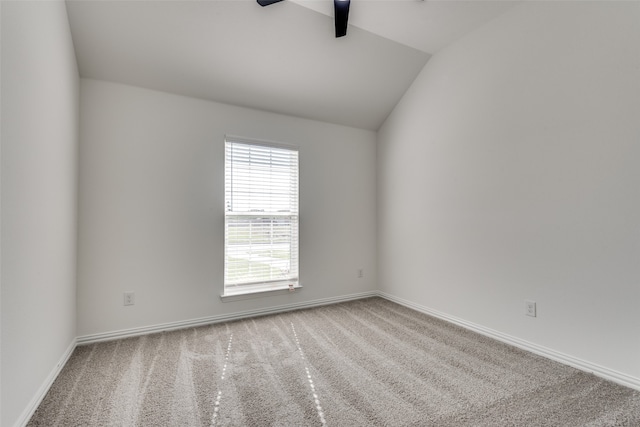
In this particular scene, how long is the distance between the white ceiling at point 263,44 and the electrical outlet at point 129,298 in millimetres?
1930

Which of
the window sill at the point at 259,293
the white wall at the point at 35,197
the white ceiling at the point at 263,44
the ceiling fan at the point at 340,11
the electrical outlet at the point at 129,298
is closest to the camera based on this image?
the white wall at the point at 35,197

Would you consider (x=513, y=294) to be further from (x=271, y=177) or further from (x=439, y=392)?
(x=271, y=177)

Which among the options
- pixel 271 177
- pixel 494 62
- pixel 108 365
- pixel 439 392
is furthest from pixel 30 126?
pixel 494 62

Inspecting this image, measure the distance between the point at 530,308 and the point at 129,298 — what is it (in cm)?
344

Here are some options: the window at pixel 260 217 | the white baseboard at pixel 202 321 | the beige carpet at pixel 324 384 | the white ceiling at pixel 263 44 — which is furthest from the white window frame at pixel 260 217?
the beige carpet at pixel 324 384

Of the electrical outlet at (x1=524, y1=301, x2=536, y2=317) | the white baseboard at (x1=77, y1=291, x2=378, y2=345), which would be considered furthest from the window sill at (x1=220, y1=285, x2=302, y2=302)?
the electrical outlet at (x1=524, y1=301, x2=536, y2=317)

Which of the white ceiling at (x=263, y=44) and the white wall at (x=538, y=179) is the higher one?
the white ceiling at (x=263, y=44)

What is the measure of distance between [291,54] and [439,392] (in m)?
3.00

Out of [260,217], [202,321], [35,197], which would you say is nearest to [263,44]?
[260,217]

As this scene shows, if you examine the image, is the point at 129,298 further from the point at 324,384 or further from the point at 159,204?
the point at 324,384

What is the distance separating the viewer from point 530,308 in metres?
2.29

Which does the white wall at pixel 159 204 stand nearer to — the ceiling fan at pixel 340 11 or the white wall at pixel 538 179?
the ceiling fan at pixel 340 11

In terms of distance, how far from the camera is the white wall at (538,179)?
6.04 feet

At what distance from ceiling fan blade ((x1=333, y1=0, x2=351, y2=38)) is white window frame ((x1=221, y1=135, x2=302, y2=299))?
133 cm
